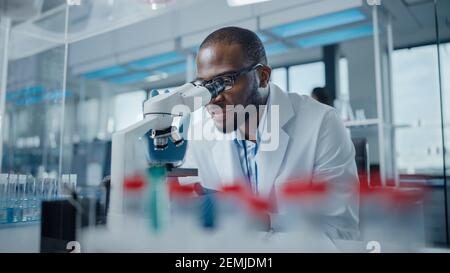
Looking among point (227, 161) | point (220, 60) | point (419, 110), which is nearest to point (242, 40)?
point (220, 60)

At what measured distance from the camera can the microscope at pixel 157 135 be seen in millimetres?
741

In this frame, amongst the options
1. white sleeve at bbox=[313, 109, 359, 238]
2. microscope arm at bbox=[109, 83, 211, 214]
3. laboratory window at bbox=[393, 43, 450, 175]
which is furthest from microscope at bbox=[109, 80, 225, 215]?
laboratory window at bbox=[393, 43, 450, 175]

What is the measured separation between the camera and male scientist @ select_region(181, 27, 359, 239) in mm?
831

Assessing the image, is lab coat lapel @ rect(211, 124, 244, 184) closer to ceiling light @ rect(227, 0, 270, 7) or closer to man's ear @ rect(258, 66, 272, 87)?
man's ear @ rect(258, 66, 272, 87)

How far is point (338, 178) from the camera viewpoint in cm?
82

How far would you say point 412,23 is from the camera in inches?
35.1

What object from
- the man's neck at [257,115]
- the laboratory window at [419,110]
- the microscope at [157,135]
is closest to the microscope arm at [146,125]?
the microscope at [157,135]

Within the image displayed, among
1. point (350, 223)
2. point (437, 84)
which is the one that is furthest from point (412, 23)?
point (350, 223)

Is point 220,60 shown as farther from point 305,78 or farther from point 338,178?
point 338,178

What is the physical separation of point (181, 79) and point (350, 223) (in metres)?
0.52

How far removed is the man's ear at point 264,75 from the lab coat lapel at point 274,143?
17 millimetres

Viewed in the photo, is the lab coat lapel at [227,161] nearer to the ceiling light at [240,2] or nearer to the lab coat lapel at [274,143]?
the lab coat lapel at [274,143]
